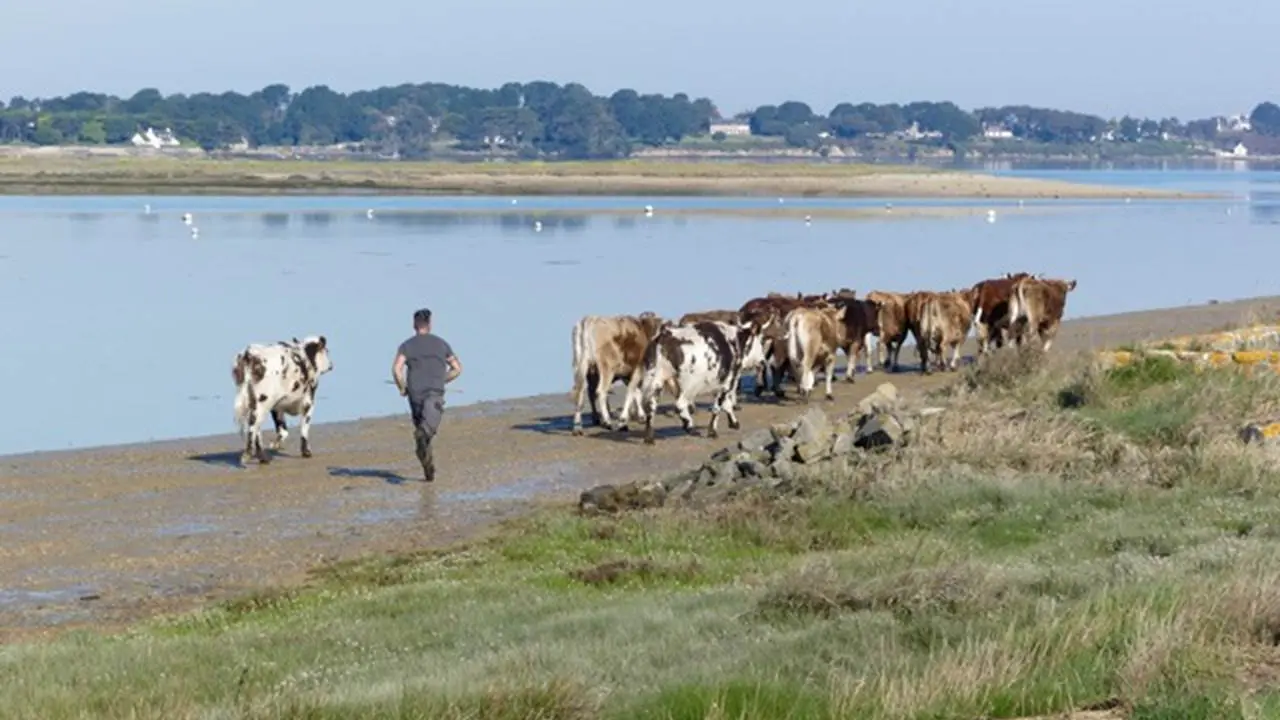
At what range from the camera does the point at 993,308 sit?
32562mm

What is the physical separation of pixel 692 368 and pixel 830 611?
40.6ft

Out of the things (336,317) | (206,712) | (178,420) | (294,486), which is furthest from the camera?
(336,317)

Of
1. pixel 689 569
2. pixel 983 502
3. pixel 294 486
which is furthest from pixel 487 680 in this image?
pixel 294 486

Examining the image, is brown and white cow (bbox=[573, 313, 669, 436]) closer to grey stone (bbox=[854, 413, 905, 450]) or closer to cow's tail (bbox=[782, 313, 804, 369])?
cow's tail (bbox=[782, 313, 804, 369])

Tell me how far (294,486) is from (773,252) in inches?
1687

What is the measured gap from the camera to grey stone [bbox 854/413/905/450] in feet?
63.1

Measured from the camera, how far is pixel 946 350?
1254 inches

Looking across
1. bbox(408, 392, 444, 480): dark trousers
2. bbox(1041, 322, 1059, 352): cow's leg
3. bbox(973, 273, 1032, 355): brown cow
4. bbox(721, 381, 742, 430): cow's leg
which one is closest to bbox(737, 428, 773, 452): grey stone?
bbox(408, 392, 444, 480): dark trousers

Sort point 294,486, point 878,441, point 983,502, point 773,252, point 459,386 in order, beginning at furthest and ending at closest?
point 773,252 → point 459,386 → point 294,486 → point 878,441 → point 983,502

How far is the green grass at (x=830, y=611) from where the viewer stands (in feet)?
28.2

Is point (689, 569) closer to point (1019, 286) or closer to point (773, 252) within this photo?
point (1019, 286)

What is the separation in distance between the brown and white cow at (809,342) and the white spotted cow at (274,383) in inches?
265

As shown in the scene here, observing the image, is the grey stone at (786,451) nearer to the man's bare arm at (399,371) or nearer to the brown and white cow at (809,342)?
the man's bare arm at (399,371)

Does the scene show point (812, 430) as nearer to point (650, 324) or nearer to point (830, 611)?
point (650, 324)
